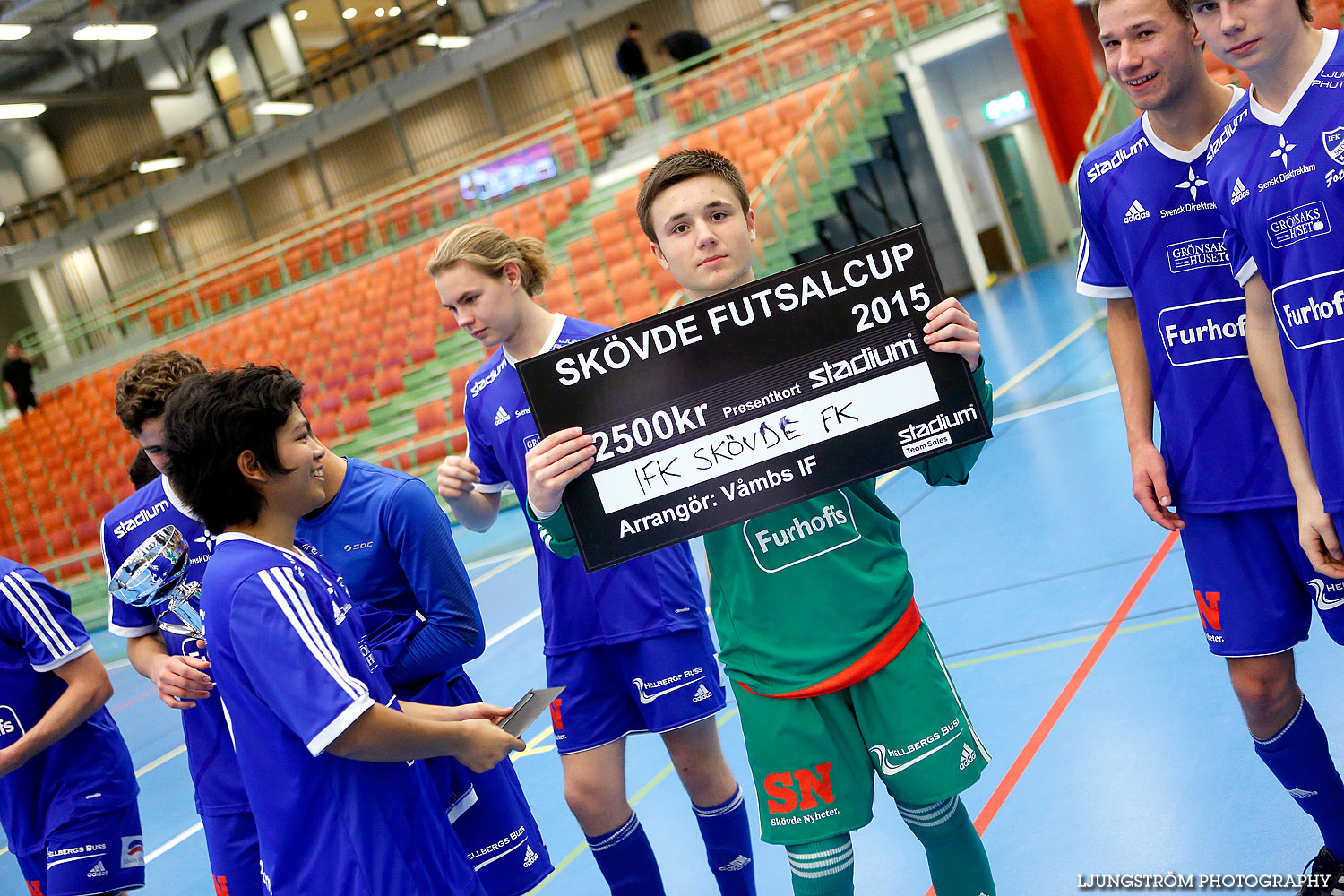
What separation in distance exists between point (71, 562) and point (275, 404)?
15.4 metres

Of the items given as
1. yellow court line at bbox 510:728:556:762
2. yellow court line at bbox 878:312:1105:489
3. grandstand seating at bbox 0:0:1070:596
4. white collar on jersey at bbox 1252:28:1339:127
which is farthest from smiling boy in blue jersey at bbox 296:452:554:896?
grandstand seating at bbox 0:0:1070:596

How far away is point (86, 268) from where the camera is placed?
25438 mm

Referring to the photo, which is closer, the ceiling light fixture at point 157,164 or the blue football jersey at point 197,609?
the blue football jersey at point 197,609

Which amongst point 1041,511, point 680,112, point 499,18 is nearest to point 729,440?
point 1041,511

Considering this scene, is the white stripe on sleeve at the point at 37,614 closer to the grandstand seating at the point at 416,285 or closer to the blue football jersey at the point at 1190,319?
the blue football jersey at the point at 1190,319

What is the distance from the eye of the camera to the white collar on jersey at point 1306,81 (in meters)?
1.70

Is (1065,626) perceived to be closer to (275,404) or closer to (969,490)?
(969,490)

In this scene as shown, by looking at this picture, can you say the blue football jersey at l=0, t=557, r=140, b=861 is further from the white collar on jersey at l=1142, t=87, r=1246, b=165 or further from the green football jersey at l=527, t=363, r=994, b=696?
the white collar on jersey at l=1142, t=87, r=1246, b=165

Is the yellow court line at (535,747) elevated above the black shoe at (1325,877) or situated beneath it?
situated beneath

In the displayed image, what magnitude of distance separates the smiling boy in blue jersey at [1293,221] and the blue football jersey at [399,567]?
1.73 meters

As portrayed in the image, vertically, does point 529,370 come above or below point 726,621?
above

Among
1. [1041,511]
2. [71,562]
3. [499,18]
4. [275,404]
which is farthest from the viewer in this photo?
[499,18]

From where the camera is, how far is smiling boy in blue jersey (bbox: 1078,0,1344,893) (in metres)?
2.03

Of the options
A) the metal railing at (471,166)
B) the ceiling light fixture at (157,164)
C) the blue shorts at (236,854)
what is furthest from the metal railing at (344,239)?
the blue shorts at (236,854)
